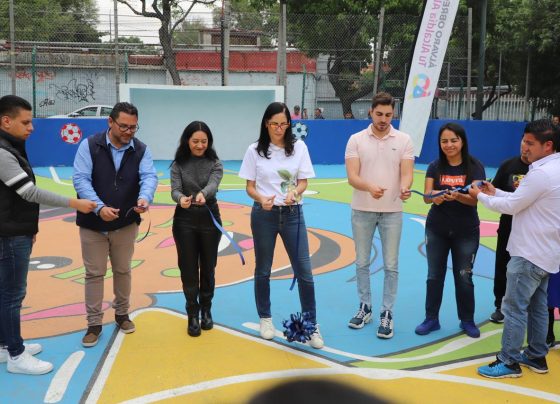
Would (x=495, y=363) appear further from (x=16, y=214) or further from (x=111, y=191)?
(x=16, y=214)

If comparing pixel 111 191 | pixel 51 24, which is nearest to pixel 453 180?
pixel 111 191

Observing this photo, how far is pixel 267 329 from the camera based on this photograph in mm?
4355

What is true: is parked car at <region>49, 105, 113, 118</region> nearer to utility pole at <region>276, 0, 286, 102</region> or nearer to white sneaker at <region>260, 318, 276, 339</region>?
utility pole at <region>276, 0, 286, 102</region>

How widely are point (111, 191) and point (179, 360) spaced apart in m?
1.33

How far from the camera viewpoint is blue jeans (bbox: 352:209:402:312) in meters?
4.42

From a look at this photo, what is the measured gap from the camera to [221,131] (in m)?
16.4

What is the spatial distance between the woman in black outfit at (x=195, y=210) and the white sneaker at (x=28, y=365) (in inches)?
43.2

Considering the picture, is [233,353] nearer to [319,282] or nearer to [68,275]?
[319,282]

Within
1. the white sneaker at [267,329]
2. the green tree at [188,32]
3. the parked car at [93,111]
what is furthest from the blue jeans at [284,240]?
the parked car at [93,111]

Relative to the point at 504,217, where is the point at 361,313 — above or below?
below

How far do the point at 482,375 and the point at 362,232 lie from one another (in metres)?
1.38

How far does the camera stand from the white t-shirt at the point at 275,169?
13.6ft

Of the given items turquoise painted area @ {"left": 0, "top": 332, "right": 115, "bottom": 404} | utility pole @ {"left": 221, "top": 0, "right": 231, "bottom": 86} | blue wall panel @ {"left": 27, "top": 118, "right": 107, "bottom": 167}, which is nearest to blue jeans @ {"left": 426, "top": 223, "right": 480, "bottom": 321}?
turquoise painted area @ {"left": 0, "top": 332, "right": 115, "bottom": 404}

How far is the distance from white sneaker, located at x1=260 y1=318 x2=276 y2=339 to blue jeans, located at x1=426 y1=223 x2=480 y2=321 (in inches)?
50.9
